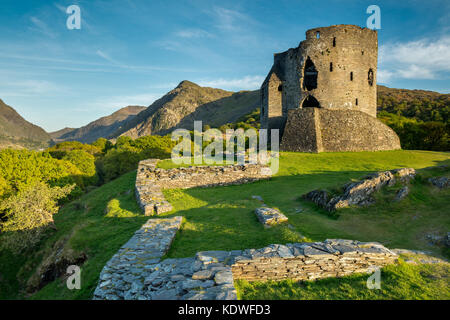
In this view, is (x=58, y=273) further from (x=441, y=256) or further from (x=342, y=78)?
(x=342, y=78)

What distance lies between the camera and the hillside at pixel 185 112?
152413mm

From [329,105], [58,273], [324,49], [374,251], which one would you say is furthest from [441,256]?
[324,49]

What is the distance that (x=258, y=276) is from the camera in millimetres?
5008

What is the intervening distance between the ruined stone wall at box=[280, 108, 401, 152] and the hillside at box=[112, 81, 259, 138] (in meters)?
117

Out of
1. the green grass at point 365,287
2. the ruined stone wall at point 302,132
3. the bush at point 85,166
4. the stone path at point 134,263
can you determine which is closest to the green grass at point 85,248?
the stone path at point 134,263

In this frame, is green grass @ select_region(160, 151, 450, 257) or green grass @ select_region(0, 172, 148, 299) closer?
green grass @ select_region(0, 172, 148, 299)

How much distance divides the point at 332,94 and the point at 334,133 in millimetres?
5835

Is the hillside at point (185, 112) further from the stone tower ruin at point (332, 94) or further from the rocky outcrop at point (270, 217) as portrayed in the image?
the rocky outcrop at point (270, 217)

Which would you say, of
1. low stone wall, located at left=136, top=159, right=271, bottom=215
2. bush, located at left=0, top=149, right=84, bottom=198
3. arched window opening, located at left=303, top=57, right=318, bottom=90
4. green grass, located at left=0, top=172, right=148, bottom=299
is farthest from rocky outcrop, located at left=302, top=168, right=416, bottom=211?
bush, located at left=0, top=149, right=84, bottom=198

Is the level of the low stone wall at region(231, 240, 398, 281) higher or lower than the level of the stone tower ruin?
lower

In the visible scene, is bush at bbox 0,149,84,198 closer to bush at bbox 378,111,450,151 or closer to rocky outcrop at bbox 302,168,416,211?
rocky outcrop at bbox 302,168,416,211

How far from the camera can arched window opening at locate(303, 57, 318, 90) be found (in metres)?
28.6

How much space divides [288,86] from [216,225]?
88.1 ft

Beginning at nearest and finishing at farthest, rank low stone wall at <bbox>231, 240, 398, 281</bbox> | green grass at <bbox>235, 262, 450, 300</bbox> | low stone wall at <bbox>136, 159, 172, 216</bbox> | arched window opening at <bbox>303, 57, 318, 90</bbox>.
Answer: green grass at <bbox>235, 262, 450, 300</bbox>
low stone wall at <bbox>231, 240, 398, 281</bbox>
low stone wall at <bbox>136, 159, 172, 216</bbox>
arched window opening at <bbox>303, 57, 318, 90</bbox>
